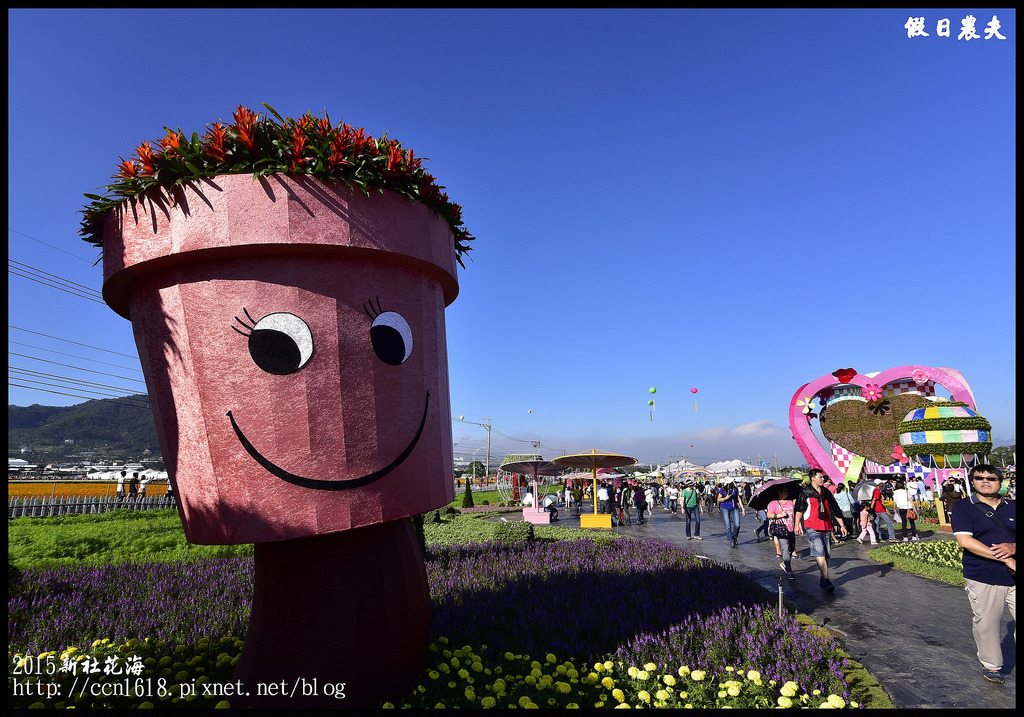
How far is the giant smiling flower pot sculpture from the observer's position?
3.36 meters

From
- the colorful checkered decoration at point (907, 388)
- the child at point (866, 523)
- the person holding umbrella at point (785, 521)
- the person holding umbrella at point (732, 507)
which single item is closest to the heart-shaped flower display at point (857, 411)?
the colorful checkered decoration at point (907, 388)

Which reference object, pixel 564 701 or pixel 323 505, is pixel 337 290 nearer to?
pixel 323 505

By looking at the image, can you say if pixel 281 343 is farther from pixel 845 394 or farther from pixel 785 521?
pixel 845 394

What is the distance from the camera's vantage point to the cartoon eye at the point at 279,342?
3.41 metres

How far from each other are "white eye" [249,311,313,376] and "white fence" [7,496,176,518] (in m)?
24.3

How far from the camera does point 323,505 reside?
339cm

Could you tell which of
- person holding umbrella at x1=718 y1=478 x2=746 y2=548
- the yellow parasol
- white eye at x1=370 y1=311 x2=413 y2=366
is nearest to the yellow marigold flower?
white eye at x1=370 y1=311 x2=413 y2=366

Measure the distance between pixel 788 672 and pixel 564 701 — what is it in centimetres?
192

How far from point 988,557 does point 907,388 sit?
69.7ft

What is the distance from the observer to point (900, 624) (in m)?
6.47

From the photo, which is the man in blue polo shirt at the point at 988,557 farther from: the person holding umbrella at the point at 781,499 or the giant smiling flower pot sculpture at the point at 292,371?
the person holding umbrella at the point at 781,499

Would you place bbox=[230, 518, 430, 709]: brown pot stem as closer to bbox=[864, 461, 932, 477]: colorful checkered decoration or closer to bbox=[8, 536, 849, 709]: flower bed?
bbox=[8, 536, 849, 709]: flower bed

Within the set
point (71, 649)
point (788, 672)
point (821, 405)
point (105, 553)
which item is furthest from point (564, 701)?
point (821, 405)

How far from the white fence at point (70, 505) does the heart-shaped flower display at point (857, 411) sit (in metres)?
28.7
